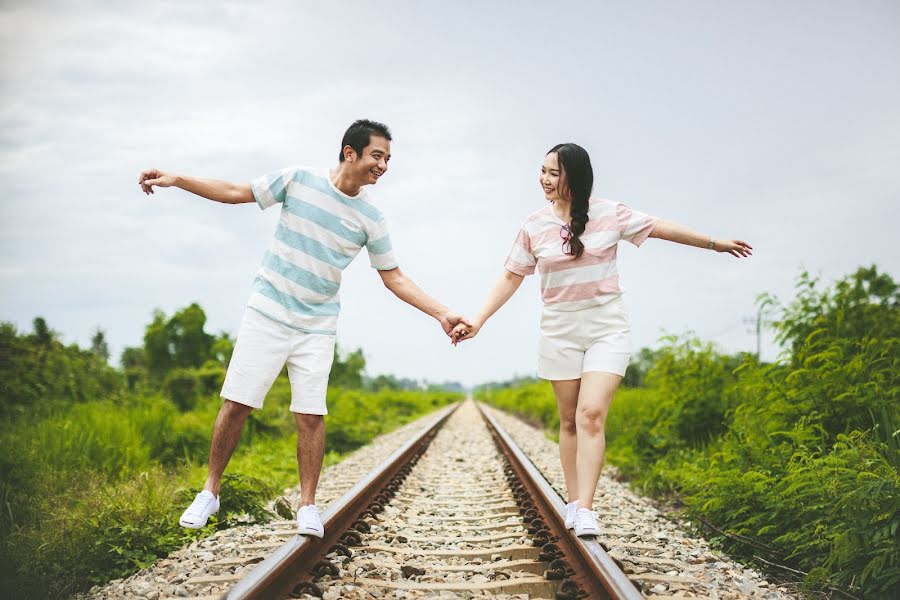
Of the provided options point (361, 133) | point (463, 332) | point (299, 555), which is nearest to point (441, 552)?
point (299, 555)

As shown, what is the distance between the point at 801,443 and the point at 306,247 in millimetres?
3218

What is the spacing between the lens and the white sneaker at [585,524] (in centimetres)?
316

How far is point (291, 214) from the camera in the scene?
3.47 m

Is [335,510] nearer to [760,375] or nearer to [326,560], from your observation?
[326,560]

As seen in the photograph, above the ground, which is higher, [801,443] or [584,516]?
[801,443]

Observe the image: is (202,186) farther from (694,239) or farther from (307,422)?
(694,239)

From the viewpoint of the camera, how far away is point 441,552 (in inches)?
138

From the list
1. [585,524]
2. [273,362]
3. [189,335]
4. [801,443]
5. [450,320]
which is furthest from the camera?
[189,335]

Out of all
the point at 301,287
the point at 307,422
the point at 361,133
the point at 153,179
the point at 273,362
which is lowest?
the point at 307,422

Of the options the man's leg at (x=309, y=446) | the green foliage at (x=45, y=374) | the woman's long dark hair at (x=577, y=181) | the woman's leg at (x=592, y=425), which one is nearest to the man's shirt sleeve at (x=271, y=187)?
the man's leg at (x=309, y=446)

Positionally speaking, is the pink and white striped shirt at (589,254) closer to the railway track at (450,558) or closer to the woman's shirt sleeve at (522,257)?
the woman's shirt sleeve at (522,257)

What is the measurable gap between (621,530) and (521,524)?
59cm

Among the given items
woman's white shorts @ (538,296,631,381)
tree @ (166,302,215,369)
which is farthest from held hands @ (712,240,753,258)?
tree @ (166,302,215,369)

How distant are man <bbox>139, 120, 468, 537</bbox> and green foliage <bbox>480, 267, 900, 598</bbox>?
2.35 metres
